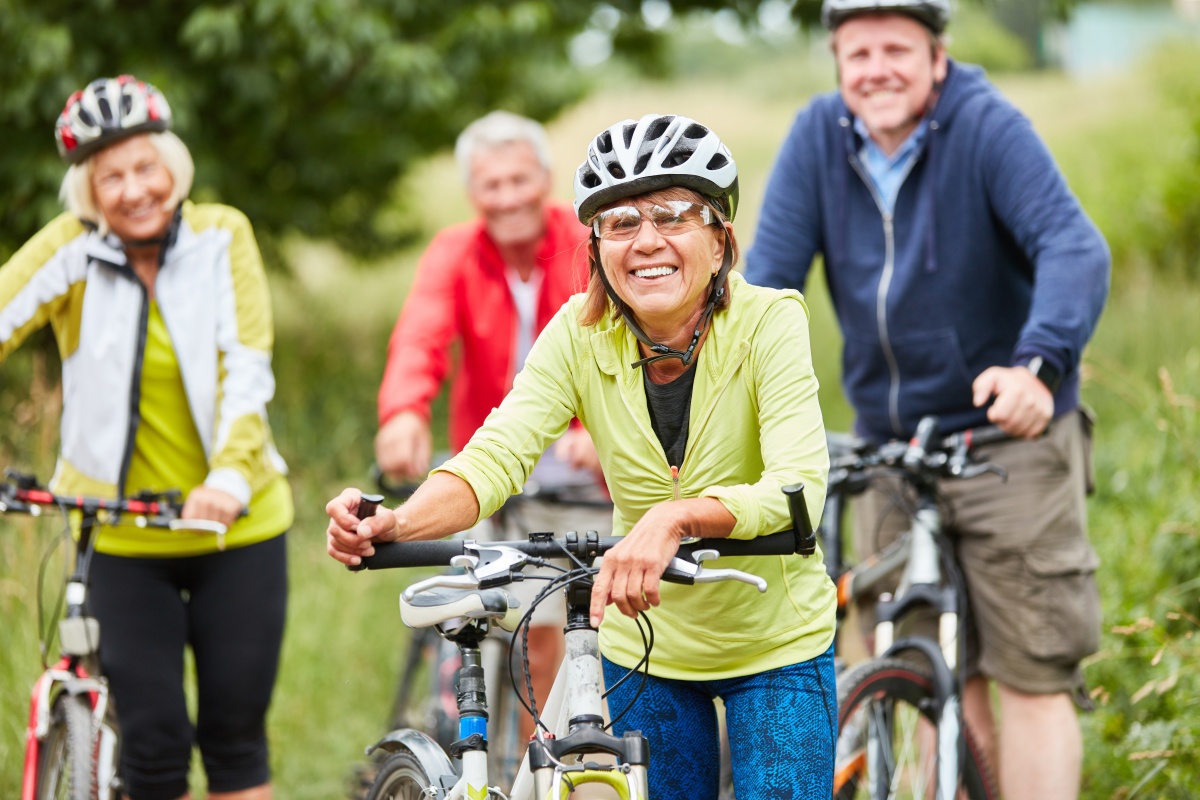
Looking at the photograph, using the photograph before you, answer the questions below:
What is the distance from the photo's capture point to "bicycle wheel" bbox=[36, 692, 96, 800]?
3.87 metres

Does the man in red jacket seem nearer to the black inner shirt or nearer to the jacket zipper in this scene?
the jacket zipper

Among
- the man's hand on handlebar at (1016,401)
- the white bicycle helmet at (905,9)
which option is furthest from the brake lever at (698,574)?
the white bicycle helmet at (905,9)

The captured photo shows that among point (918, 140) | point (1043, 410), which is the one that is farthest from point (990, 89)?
point (1043, 410)

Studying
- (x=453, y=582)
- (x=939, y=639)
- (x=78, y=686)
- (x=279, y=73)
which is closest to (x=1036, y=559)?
(x=939, y=639)

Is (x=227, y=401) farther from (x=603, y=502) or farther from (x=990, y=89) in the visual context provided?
(x=990, y=89)

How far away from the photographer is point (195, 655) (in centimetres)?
418

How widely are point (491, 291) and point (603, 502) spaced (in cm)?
89

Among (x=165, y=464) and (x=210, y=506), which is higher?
(x=165, y=464)

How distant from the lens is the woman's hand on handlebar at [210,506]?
3803 millimetres

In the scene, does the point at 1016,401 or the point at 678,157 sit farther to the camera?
the point at 1016,401

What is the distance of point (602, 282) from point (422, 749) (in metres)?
1.03

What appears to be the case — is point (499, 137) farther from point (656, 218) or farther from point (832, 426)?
point (832, 426)

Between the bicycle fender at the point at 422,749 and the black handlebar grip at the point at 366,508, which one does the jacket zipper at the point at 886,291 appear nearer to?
the bicycle fender at the point at 422,749

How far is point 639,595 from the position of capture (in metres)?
2.43
